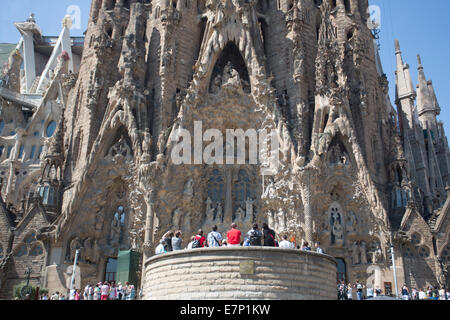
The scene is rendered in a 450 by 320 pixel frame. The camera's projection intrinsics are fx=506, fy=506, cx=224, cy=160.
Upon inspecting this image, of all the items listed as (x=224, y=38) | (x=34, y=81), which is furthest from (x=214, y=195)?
(x=34, y=81)

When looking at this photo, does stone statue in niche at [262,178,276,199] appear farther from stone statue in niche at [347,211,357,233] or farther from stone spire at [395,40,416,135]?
stone spire at [395,40,416,135]

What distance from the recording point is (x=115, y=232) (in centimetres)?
2228

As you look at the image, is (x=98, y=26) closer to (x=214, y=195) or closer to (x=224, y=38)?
(x=224, y=38)

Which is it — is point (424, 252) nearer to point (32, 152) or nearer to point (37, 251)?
point (37, 251)

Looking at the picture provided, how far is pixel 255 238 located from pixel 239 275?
39.3 inches

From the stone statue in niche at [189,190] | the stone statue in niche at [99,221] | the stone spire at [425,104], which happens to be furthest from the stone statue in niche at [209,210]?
the stone spire at [425,104]

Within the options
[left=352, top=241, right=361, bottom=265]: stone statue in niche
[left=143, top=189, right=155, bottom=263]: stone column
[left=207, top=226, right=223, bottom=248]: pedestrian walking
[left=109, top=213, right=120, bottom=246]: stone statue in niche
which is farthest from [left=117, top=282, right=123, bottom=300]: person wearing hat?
[left=352, top=241, right=361, bottom=265]: stone statue in niche

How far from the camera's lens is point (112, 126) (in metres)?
22.8

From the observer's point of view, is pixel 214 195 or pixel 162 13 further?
pixel 162 13

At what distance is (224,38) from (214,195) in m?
7.59

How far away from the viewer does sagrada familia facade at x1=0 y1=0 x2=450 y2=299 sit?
21.3 m

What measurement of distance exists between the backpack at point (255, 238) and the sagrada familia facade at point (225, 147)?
8342mm
